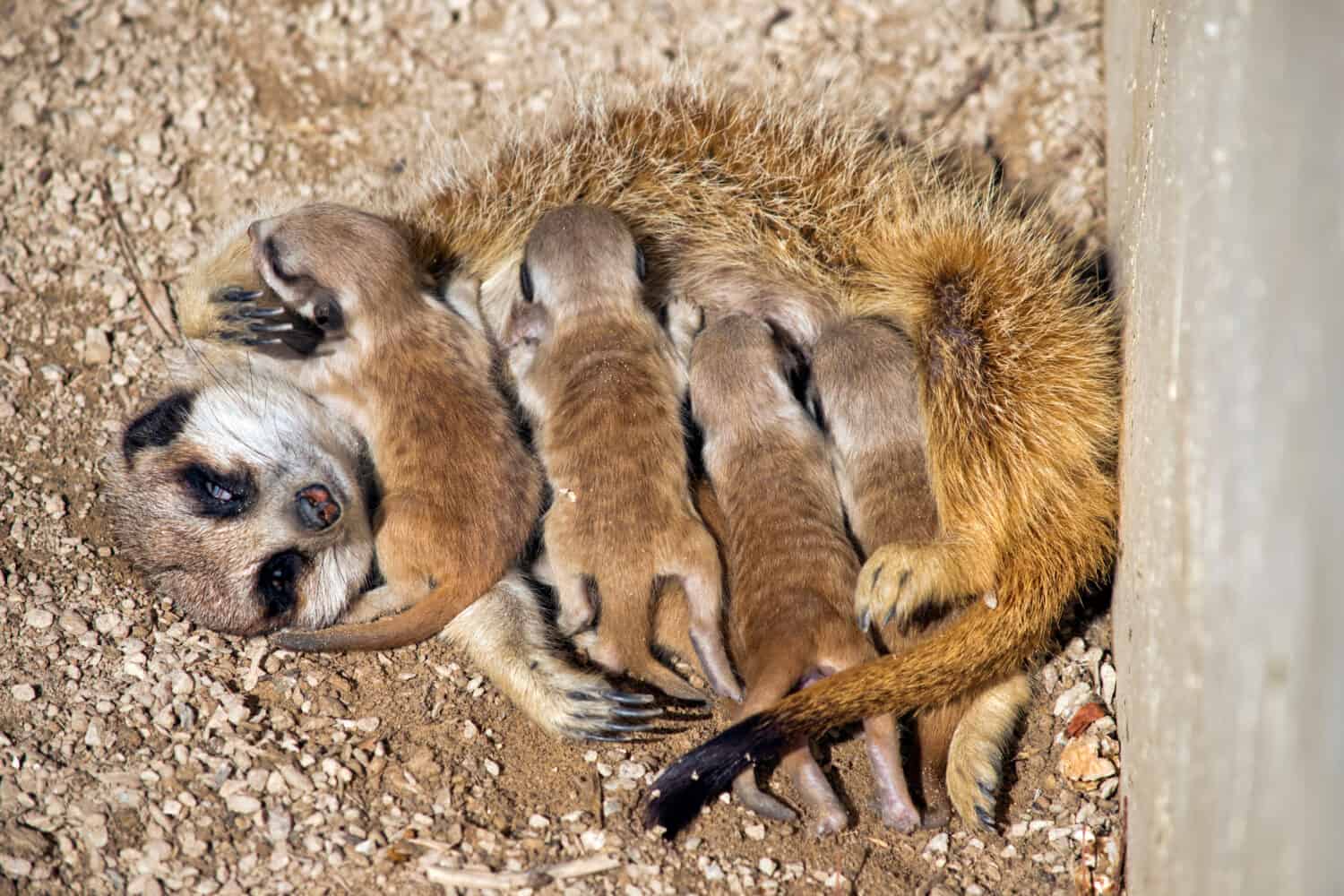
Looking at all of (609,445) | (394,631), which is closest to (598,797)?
(394,631)

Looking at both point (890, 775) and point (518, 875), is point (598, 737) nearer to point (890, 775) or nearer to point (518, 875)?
point (518, 875)

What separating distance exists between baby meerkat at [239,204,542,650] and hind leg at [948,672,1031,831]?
43.5 inches

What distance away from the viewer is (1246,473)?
5.58ft

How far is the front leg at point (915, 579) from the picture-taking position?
270cm

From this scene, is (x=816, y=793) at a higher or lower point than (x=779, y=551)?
lower

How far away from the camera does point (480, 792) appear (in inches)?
110

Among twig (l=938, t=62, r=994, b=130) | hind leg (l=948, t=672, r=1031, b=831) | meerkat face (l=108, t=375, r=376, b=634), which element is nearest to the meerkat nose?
meerkat face (l=108, t=375, r=376, b=634)

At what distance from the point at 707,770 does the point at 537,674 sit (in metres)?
0.61

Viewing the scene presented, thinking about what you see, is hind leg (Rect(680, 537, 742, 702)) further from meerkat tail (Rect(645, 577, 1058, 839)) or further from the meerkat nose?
the meerkat nose

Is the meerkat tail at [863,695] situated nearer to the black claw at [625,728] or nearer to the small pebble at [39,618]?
the black claw at [625,728]

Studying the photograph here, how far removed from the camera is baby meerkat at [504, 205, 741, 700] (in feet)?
9.21

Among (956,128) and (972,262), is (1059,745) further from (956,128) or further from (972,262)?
(956,128)

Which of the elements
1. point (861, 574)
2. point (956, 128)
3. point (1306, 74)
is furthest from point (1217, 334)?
point (956, 128)

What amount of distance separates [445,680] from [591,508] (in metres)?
0.62
